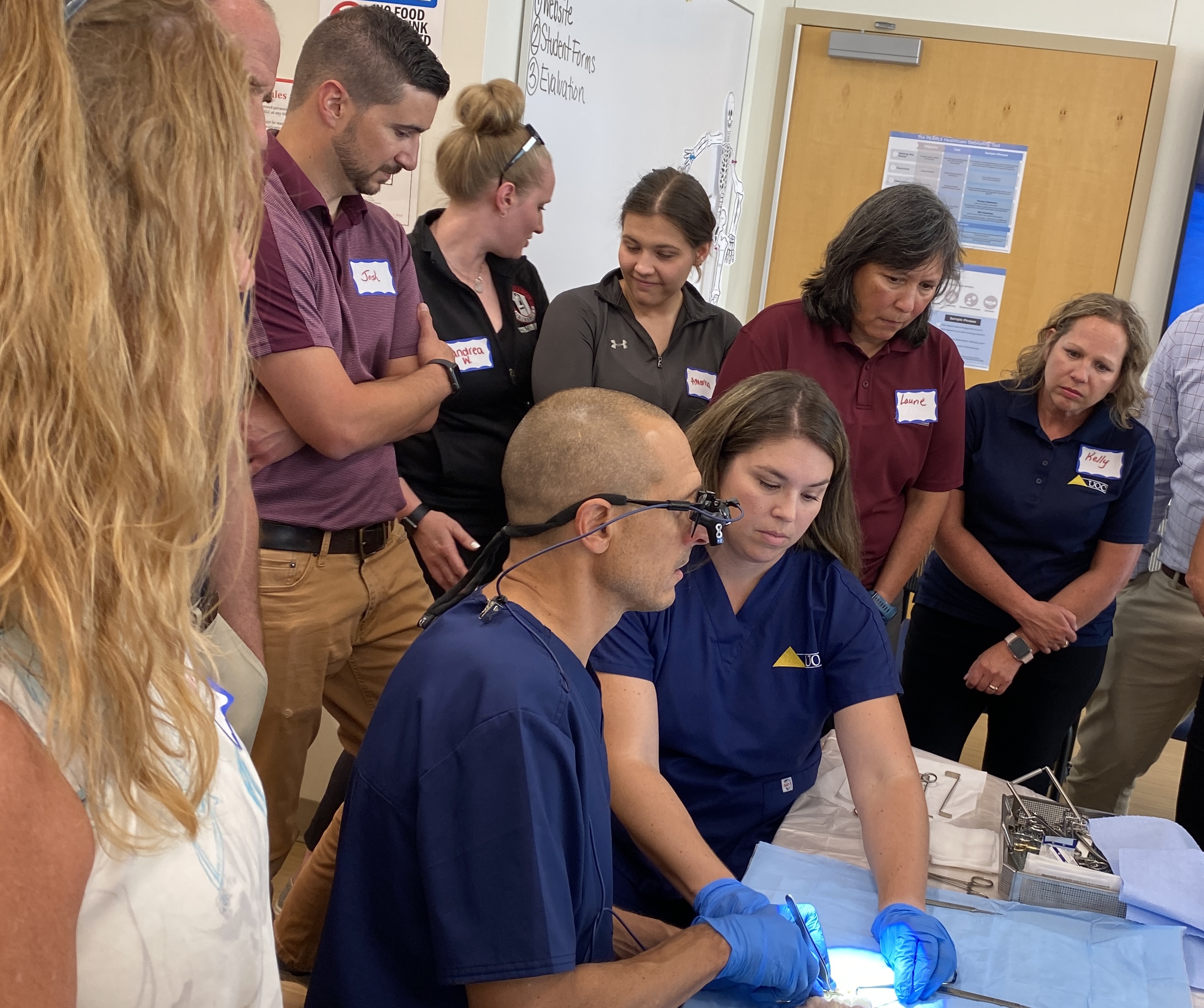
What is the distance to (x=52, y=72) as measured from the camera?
492 millimetres

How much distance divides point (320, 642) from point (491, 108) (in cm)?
119

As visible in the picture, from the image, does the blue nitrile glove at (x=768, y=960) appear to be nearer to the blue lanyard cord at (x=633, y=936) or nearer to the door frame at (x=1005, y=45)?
the blue lanyard cord at (x=633, y=936)

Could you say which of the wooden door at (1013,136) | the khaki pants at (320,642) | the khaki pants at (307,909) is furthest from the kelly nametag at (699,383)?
the wooden door at (1013,136)

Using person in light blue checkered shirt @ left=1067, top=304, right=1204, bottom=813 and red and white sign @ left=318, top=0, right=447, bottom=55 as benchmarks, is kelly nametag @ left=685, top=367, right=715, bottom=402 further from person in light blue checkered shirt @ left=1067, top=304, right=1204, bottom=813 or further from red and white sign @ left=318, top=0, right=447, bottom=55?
person in light blue checkered shirt @ left=1067, top=304, right=1204, bottom=813

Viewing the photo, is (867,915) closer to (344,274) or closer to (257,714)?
(257,714)

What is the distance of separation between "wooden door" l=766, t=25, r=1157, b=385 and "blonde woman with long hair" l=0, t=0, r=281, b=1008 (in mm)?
4100

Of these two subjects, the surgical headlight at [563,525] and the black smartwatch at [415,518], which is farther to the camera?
the black smartwatch at [415,518]

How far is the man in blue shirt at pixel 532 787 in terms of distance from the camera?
1.02 meters

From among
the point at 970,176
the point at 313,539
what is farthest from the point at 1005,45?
the point at 313,539

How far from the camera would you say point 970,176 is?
14.3ft

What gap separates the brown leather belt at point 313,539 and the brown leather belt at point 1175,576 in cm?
205

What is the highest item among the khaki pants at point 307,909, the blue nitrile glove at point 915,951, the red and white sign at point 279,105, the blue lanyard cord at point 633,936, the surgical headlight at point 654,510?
the red and white sign at point 279,105

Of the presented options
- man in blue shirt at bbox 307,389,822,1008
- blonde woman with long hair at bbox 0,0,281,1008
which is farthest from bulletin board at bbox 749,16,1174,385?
blonde woman with long hair at bbox 0,0,281,1008

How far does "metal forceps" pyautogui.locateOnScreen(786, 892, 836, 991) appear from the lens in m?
1.20
